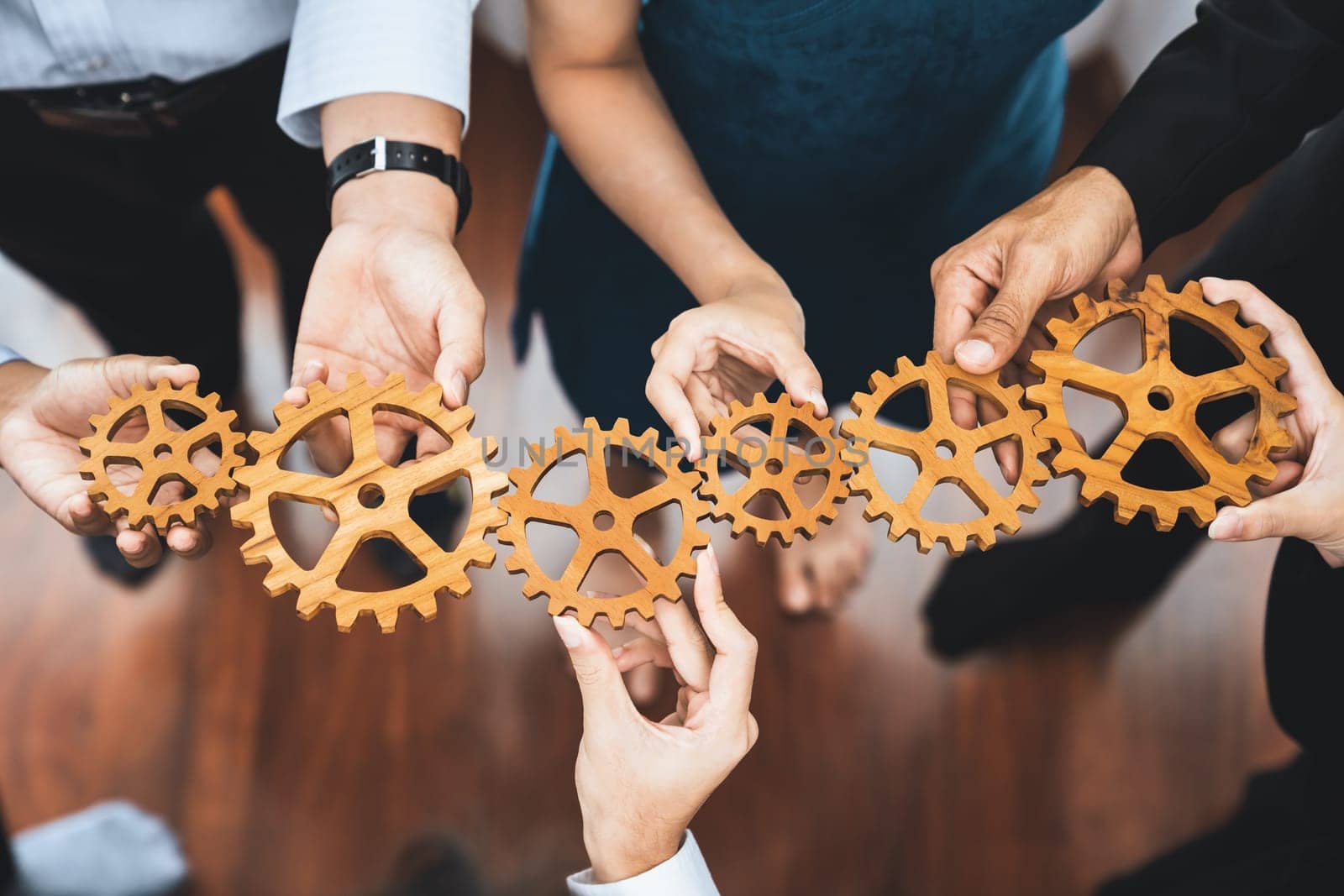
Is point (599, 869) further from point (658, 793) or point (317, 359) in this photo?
point (317, 359)

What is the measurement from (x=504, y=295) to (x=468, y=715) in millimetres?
1010

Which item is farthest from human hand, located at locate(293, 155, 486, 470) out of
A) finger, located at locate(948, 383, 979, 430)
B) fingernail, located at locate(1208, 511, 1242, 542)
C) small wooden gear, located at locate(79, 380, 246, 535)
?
fingernail, located at locate(1208, 511, 1242, 542)

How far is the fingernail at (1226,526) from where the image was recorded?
3.08ft

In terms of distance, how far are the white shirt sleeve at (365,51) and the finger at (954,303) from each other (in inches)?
27.0

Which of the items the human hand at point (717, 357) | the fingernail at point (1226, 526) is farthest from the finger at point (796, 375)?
the fingernail at point (1226, 526)

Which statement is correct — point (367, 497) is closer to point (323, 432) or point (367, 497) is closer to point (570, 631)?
point (323, 432)

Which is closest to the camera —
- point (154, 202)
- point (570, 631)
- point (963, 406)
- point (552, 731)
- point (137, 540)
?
point (570, 631)

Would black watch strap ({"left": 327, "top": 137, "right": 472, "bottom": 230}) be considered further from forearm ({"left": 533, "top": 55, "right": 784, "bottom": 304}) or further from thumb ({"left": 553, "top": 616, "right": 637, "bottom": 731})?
thumb ({"left": 553, "top": 616, "right": 637, "bottom": 731})

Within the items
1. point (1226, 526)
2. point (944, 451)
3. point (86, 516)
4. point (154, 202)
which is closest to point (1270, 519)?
point (1226, 526)

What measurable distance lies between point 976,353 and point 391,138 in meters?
0.78

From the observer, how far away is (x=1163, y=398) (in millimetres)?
1097

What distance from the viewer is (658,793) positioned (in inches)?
37.1

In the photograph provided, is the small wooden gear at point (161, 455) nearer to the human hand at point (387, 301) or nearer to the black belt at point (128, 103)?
the human hand at point (387, 301)

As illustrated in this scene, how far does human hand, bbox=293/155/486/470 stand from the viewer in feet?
3.61
